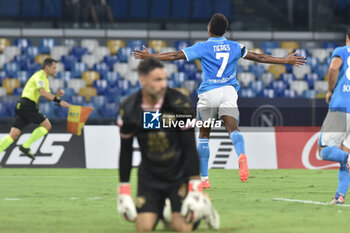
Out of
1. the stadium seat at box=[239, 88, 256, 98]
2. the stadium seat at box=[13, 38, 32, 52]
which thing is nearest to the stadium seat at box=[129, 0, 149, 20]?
the stadium seat at box=[13, 38, 32, 52]

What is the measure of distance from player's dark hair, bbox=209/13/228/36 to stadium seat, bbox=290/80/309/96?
1214 cm

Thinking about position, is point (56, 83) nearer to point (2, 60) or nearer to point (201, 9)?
point (2, 60)

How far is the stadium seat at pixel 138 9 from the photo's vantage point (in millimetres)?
22922

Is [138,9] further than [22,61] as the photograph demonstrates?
Yes

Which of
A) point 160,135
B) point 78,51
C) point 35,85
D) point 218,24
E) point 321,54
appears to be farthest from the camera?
point 321,54

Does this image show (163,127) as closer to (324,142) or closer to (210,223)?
(210,223)

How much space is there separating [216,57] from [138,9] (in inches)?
540

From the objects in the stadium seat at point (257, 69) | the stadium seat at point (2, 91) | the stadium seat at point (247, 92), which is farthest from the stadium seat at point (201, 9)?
the stadium seat at point (2, 91)

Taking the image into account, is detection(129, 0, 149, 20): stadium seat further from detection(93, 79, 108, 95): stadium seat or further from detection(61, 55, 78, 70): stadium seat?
detection(93, 79, 108, 95): stadium seat

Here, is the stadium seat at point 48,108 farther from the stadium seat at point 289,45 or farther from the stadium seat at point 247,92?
the stadium seat at point 289,45

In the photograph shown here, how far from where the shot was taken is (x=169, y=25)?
74.9 ft

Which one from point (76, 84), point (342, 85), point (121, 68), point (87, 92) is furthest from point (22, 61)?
point (342, 85)

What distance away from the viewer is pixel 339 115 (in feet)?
24.9

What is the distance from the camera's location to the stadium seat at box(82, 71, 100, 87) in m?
21.0
